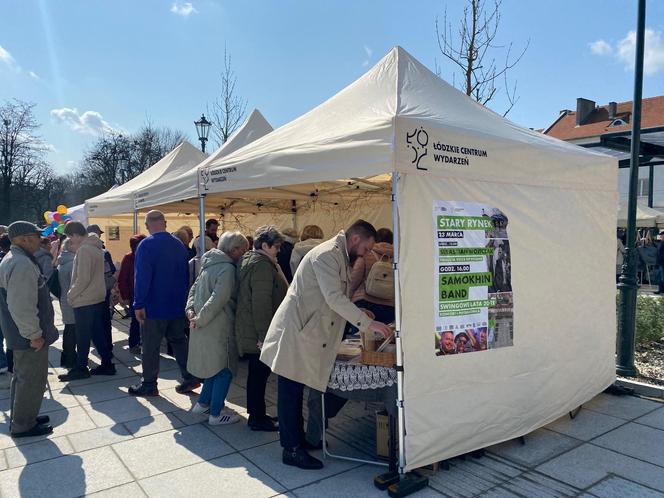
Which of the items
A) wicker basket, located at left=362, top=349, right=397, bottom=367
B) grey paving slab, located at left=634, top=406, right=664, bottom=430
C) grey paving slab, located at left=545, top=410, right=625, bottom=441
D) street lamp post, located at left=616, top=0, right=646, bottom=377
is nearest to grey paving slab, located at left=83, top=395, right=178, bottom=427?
wicker basket, located at left=362, top=349, right=397, bottom=367

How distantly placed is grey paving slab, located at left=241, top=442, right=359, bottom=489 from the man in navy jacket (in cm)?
174

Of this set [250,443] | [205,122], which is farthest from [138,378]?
[205,122]

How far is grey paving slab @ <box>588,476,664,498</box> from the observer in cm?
322

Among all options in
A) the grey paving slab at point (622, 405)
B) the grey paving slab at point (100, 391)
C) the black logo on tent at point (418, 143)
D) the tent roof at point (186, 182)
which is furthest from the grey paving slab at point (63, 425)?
the grey paving slab at point (622, 405)

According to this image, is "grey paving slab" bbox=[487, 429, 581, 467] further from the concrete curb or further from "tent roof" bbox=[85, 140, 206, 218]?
"tent roof" bbox=[85, 140, 206, 218]

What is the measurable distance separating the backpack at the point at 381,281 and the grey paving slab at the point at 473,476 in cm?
142

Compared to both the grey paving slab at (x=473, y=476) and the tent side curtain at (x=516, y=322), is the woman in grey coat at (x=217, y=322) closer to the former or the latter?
the tent side curtain at (x=516, y=322)

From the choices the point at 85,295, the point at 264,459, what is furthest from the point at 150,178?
the point at 264,459

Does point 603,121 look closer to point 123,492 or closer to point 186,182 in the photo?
point 186,182

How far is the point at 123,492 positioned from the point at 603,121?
147ft

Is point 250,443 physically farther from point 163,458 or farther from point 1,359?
point 1,359

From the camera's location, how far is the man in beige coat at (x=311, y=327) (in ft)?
11.1

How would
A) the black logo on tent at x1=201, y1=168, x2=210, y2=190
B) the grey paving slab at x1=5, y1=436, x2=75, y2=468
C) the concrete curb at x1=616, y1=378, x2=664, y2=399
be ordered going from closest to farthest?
the grey paving slab at x1=5, y1=436, x2=75, y2=468 < the concrete curb at x1=616, y1=378, x2=664, y2=399 < the black logo on tent at x1=201, y1=168, x2=210, y2=190

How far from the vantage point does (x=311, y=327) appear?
3.45 metres
